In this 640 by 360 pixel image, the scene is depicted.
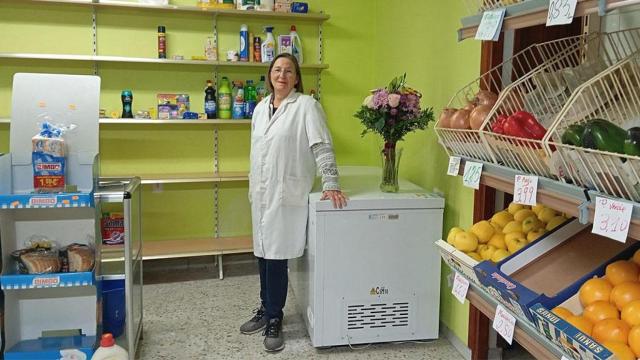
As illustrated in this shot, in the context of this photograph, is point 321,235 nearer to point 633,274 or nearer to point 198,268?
point 633,274

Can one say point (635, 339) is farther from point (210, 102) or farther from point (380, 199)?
point (210, 102)

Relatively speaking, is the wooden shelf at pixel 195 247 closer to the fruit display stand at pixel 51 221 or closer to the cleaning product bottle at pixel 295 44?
the fruit display stand at pixel 51 221

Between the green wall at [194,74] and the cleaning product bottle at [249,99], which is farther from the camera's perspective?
the cleaning product bottle at [249,99]

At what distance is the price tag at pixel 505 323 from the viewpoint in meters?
1.36

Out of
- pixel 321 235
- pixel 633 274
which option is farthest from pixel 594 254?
pixel 321 235

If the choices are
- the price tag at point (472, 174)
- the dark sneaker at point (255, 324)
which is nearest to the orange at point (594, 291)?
the price tag at point (472, 174)

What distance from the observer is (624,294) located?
1.19m

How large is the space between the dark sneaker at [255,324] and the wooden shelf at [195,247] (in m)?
0.92

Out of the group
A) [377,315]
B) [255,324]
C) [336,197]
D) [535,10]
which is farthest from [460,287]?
[255,324]

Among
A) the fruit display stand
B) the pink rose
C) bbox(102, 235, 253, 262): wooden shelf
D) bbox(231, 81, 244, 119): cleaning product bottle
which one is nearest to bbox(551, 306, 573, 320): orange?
the pink rose

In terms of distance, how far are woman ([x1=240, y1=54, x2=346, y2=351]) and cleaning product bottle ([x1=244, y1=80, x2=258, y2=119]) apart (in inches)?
45.8

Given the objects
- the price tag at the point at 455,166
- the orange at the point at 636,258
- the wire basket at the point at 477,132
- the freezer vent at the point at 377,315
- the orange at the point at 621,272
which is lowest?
the freezer vent at the point at 377,315

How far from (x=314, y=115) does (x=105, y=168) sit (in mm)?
2101

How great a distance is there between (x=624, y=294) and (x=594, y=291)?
2.7 inches
